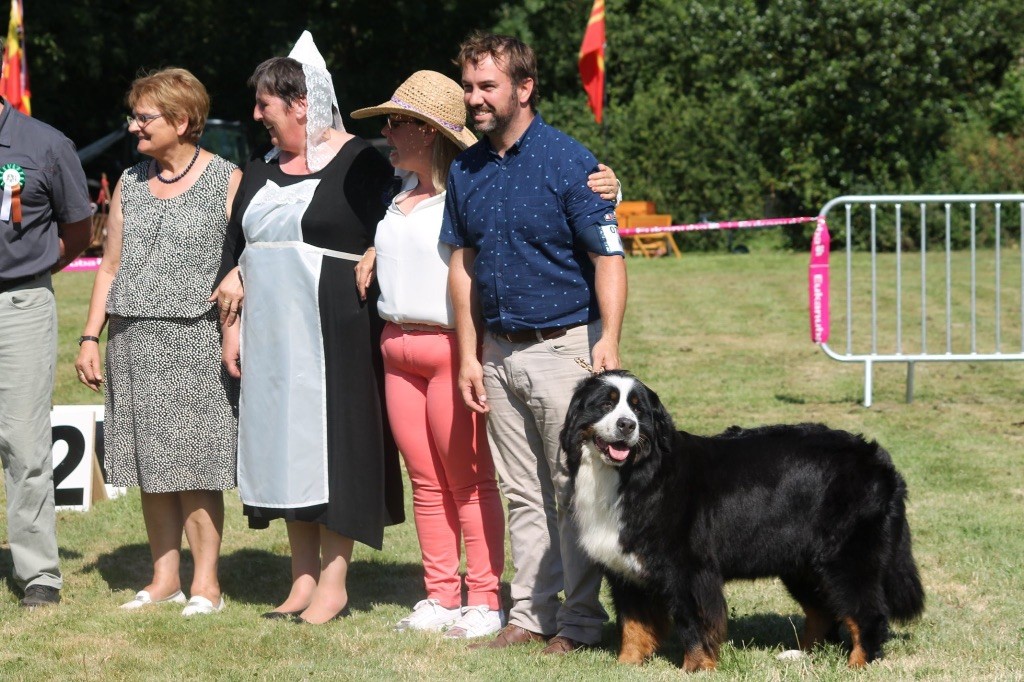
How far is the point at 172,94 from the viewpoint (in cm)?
484

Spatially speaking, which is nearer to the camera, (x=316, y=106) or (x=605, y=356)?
(x=605, y=356)

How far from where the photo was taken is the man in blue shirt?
4027mm

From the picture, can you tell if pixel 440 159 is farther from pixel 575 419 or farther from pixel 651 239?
pixel 651 239

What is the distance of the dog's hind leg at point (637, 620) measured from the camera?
4.14 meters

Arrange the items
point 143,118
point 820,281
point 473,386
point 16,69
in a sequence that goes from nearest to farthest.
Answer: point 473,386 → point 143,118 → point 820,281 → point 16,69

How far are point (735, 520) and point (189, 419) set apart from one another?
2.19m

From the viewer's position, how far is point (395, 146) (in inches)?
179

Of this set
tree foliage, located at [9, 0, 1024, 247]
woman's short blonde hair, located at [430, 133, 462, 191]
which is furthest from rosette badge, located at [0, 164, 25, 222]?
tree foliage, located at [9, 0, 1024, 247]

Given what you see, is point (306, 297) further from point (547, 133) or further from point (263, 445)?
point (547, 133)

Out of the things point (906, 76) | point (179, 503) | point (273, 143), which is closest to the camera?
point (273, 143)

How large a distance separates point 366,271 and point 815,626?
6.64 feet

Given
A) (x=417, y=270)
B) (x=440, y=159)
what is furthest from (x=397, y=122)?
(x=417, y=270)

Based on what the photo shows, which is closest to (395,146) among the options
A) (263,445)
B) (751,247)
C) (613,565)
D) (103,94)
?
(263,445)

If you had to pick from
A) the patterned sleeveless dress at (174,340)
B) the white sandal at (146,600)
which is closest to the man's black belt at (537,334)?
the patterned sleeveless dress at (174,340)
